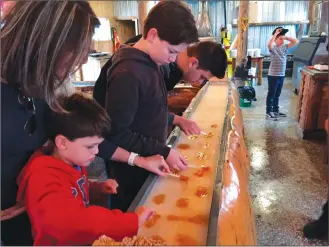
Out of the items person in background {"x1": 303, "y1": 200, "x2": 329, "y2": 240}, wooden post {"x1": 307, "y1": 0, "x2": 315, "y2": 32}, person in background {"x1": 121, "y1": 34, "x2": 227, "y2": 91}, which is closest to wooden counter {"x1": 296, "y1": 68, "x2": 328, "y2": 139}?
person in background {"x1": 303, "y1": 200, "x2": 329, "y2": 240}

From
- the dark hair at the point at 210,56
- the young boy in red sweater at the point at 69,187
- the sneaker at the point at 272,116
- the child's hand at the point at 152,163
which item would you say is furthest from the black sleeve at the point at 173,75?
the sneaker at the point at 272,116

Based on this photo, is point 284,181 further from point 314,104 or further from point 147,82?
point 147,82

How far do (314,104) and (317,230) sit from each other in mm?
2504

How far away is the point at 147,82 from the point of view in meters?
1.36

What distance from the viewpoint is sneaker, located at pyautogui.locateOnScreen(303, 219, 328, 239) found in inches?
98.8

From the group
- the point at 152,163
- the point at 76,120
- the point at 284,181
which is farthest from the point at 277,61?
the point at 76,120

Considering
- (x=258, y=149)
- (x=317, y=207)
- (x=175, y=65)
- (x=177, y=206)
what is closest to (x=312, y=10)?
(x=258, y=149)

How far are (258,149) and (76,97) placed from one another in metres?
3.79

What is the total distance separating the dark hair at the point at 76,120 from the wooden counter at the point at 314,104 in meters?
4.14

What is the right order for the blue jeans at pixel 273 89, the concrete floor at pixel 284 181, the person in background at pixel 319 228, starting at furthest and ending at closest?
the blue jeans at pixel 273 89 < the concrete floor at pixel 284 181 < the person in background at pixel 319 228

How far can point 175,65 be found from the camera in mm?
2172

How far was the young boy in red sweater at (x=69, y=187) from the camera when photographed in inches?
35.2

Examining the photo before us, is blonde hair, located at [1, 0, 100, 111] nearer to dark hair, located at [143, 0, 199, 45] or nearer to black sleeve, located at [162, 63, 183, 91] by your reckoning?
dark hair, located at [143, 0, 199, 45]

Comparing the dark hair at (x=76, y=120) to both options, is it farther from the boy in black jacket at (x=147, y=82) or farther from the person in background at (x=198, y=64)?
the person in background at (x=198, y=64)
